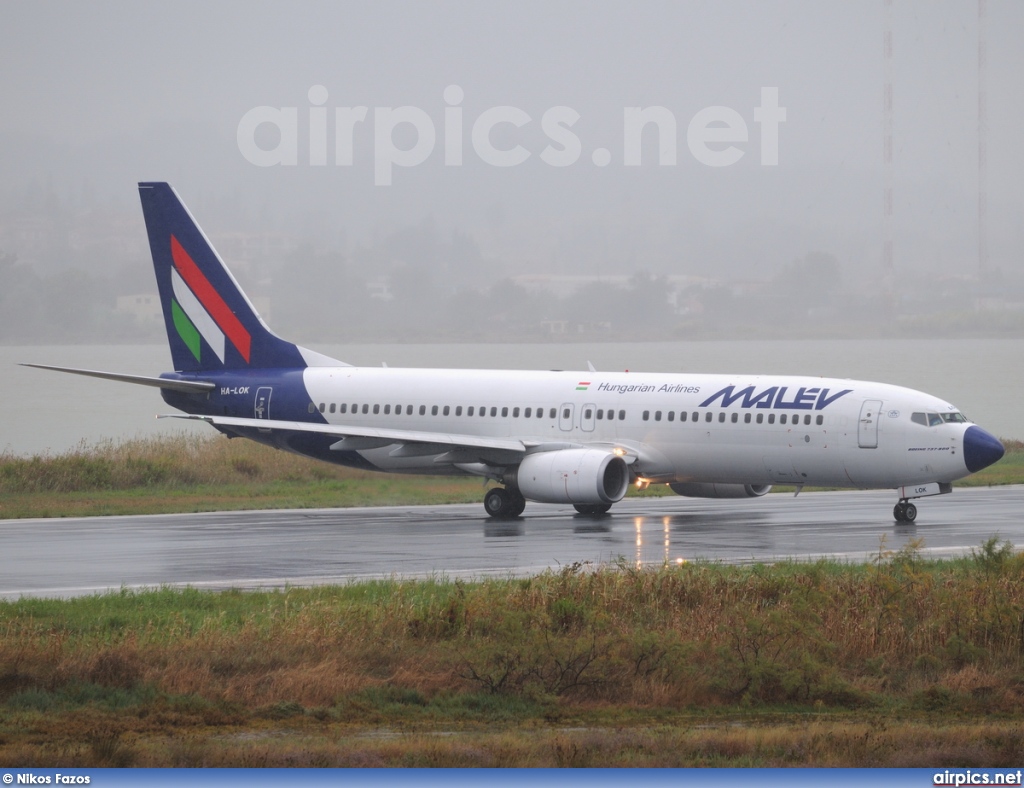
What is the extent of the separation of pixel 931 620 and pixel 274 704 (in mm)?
7589

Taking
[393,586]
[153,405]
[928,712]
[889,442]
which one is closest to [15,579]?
[393,586]

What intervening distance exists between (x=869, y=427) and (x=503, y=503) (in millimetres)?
8641

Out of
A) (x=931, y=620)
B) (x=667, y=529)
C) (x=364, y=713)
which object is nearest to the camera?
(x=364, y=713)

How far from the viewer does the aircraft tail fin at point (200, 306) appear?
4278 centimetres

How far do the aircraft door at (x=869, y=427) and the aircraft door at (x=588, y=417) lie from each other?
6.62m

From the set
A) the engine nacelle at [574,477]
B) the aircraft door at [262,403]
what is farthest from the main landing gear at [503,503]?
the aircraft door at [262,403]

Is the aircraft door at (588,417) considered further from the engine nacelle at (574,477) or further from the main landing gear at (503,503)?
the main landing gear at (503,503)

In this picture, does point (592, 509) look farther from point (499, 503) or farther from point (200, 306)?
point (200, 306)

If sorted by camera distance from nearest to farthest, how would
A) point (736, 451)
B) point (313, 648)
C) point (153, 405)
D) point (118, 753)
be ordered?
point (118, 753), point (313, 648), point (736, 451), point (153, 405)

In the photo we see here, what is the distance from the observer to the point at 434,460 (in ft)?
124

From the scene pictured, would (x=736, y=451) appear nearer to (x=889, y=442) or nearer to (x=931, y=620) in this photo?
(x=889, y=442)

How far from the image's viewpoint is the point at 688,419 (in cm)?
3547

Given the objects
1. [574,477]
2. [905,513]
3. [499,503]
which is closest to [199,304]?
[499,503]

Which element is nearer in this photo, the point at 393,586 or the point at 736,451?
the point at 393,586
